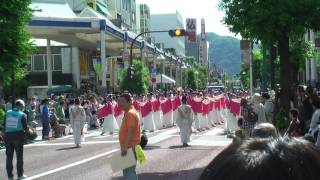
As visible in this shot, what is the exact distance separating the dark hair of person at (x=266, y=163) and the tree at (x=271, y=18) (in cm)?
1317

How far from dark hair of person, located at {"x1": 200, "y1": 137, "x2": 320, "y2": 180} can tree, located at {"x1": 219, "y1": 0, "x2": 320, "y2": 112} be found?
13.2 meters

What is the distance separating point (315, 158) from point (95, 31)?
158ft

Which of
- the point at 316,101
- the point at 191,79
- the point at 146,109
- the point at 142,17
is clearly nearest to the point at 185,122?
the point at 146,109

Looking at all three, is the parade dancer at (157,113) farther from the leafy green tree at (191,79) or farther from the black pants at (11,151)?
the leafy green tree at (191,79)

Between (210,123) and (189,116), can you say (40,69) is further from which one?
(189,116)

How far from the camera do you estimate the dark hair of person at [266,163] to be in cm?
144

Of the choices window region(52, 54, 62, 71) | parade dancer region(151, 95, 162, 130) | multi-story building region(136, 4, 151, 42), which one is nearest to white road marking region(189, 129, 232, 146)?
parade dancer region(151, 95, 162, 130)

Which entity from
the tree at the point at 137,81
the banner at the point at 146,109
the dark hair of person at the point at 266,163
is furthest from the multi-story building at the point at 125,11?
the dark hair of person at the point at 266,163

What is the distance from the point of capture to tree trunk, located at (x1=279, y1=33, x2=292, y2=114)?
53.2 feet

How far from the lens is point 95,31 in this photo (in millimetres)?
49094

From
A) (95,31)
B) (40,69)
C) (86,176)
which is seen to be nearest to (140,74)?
(95,31)

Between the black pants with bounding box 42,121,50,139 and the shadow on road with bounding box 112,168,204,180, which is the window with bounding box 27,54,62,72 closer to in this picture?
the black pants with bounding box 42,121,50,139

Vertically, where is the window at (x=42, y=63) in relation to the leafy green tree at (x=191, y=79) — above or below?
above

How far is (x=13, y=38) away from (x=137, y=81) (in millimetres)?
31868
